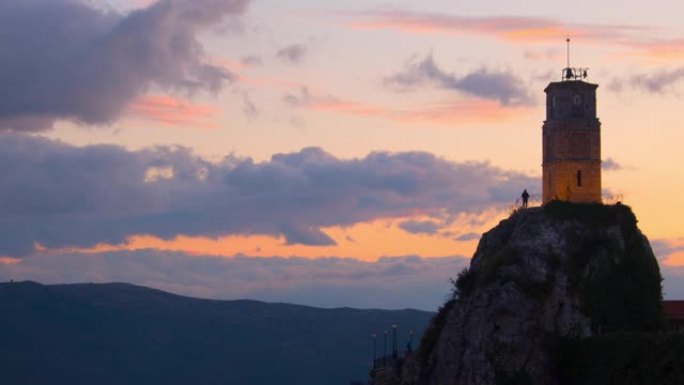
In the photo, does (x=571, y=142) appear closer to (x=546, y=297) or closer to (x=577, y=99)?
(x=577, y=99)

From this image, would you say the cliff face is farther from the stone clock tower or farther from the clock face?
the clock face

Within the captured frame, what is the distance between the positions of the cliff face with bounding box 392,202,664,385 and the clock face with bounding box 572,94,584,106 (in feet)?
46.7

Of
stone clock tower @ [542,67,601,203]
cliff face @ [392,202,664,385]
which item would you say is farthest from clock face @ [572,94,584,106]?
cliff face @ [392,202,664,385]

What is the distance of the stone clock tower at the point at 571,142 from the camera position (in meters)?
127

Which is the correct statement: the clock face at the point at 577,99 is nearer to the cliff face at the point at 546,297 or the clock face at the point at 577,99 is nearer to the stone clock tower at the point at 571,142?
the stone clock tower at the point at 571,142

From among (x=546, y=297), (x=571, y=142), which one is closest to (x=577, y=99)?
(x=571, y=142)

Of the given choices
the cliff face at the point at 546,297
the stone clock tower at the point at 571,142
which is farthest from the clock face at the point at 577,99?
the cliff face at the point at 546,297

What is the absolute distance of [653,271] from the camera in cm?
11981

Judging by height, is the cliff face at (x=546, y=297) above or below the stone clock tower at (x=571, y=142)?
below

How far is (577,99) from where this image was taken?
131000 millimetres

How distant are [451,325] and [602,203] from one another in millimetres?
19090

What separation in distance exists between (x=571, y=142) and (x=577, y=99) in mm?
4966

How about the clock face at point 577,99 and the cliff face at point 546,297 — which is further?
the clock face at point 577,99

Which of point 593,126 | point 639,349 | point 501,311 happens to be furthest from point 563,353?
point 593,126
